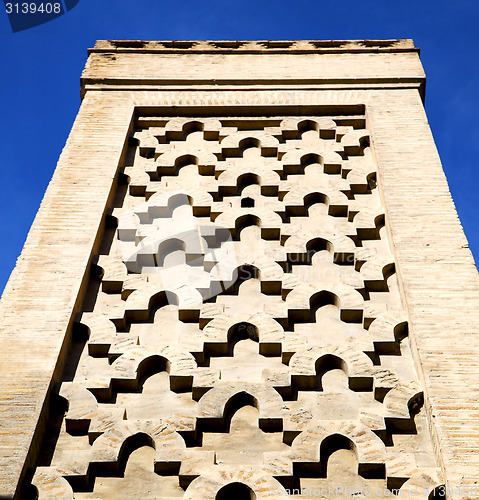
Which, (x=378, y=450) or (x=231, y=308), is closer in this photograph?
(x=378, y=450)

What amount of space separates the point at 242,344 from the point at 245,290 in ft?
1.48

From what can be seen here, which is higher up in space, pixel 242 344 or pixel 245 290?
pixel 245 290

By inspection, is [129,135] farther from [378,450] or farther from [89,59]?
[378,450]

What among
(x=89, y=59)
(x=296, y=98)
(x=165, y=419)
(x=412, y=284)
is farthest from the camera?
(x=89, y=59)

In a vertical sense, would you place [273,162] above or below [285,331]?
above

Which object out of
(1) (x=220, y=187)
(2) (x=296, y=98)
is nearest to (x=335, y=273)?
(1) (x=220, y=187)

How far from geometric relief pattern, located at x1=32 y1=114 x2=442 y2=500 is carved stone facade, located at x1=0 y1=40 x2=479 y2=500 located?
0.01 meters

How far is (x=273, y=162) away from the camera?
574cm

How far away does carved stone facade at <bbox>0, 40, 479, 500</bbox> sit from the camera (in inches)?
138

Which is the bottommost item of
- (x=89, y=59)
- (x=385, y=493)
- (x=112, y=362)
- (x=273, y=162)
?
(x=385, y=493)

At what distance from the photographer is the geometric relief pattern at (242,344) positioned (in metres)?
3.48

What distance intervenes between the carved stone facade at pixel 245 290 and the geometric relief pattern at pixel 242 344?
11 millimetres

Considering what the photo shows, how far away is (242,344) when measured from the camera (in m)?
4.17

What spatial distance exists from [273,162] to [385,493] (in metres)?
2.89
